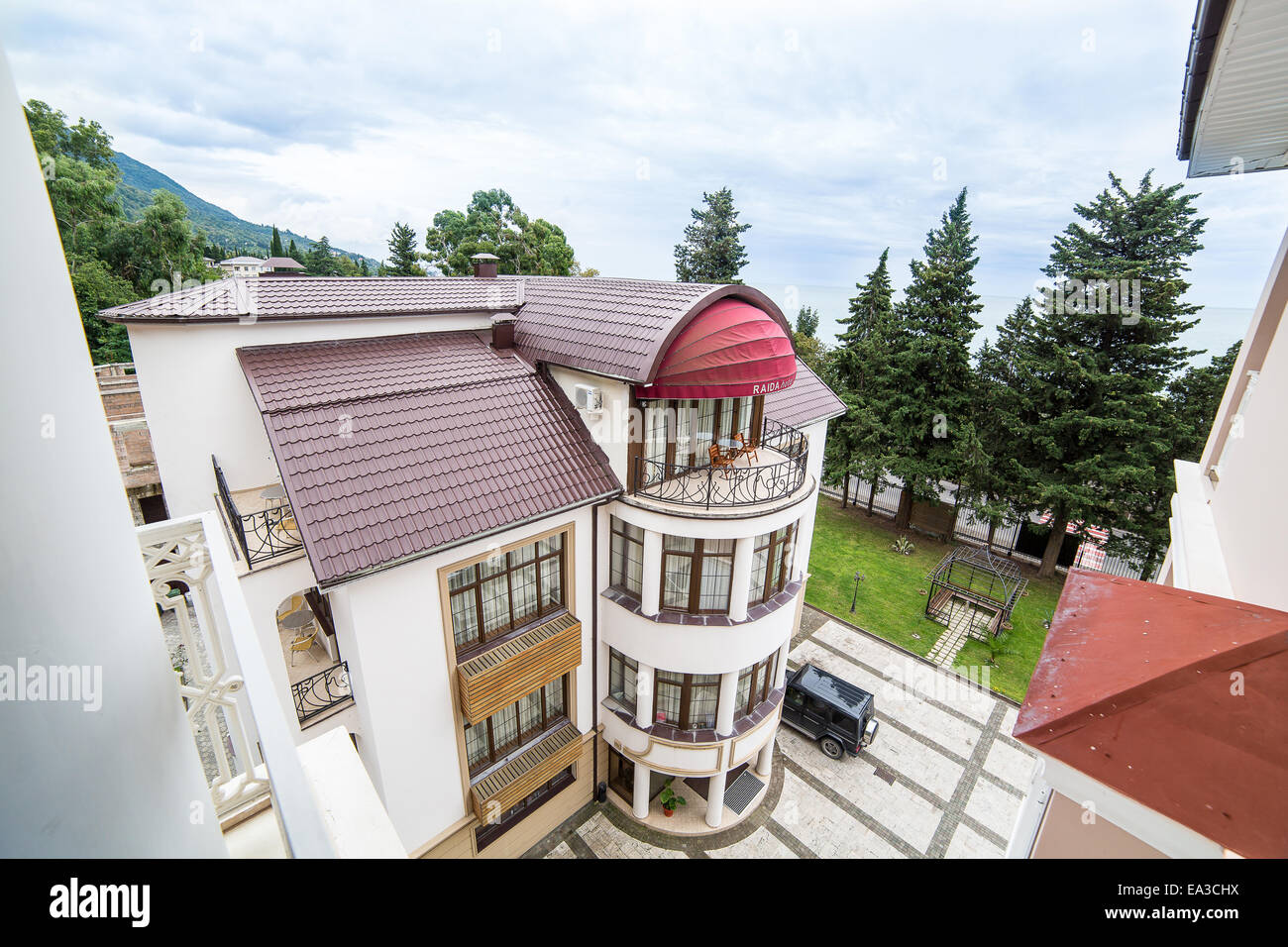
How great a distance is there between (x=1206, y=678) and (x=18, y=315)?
17.7 feet

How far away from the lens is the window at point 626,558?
10.8 m

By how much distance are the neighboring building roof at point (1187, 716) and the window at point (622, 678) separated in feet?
29.3

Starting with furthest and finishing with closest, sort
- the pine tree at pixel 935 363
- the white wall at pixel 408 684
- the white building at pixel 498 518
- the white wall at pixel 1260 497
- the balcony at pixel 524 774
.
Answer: the pine tree at pixel 935 363 → the balcony at pixel 524 774 → the white building at pixel 498 518 → the white wall at pixel 408 684 → the white wall at pixel 1260 497

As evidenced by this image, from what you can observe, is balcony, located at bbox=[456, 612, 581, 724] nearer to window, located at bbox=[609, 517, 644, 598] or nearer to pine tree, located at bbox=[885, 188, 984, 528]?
window, located at bbox=[609, 517, 644, 598]

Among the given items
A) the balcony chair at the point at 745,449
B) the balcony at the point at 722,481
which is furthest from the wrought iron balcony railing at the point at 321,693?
the balcony chair at the point at 745,449

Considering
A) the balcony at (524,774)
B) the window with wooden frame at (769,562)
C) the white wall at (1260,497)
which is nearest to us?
the white wall at (1260,497)

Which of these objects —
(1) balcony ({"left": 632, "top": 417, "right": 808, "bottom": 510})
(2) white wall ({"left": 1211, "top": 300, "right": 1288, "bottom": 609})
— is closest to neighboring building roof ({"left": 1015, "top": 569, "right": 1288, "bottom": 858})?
(2) white wall ({"left": 1211, "top": 300, "right": 1288, "bottom": 609})

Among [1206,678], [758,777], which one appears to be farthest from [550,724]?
[1206,678]

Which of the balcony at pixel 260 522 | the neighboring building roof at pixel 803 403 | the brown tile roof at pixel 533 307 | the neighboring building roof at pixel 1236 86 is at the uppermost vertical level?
the neighboring building roof at pixel 1236 86

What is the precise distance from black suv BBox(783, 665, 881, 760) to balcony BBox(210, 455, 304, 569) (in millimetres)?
12617

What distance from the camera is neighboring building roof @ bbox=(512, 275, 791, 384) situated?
31.2 feet

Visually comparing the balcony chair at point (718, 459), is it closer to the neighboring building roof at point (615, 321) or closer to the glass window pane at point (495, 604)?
the neighboring building roof at point (615, 321)

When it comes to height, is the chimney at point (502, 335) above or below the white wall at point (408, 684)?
above
